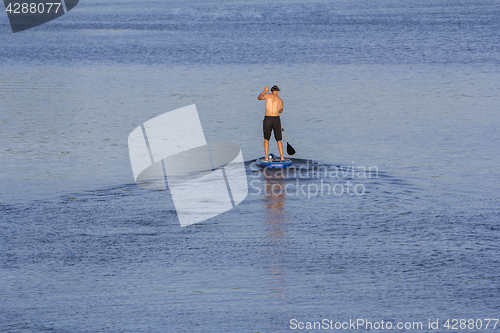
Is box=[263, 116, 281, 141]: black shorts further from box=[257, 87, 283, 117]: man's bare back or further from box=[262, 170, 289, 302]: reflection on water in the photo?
box=[262, 170, 289, 302]: reflection on water

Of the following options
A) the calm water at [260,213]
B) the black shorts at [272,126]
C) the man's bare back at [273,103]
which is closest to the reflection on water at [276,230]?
the calm water at [260,213]

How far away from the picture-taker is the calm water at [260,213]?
9.82 meters

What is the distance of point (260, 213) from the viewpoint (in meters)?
14.2

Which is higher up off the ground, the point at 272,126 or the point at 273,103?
the point at 273,103

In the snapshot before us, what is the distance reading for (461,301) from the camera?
9.80m

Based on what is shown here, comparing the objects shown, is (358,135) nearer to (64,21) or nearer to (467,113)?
(467,113)

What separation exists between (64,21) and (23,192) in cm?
9758

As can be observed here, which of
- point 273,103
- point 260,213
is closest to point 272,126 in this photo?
point 273,103

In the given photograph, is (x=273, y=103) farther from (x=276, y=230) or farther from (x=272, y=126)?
(x=276, y=230)

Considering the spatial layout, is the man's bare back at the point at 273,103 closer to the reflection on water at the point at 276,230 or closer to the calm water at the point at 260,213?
the calm water at the point at 260,213

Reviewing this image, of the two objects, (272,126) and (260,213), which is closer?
(260,213)

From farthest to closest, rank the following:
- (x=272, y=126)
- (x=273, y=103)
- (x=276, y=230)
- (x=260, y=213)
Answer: (x=272, y=126), (x=273, y=103), (x=260, y=213), (x=276, y=230)

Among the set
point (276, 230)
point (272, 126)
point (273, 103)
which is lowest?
point (276, 230)

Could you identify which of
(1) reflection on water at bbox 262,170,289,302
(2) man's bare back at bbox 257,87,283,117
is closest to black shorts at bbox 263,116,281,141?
(2) man's bare back at bbox 257,87,283,117
